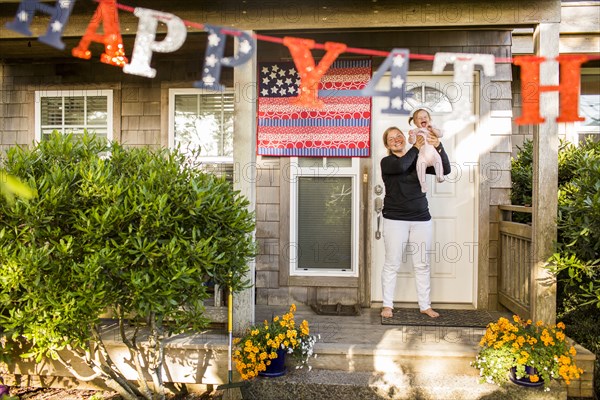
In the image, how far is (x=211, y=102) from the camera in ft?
17.8

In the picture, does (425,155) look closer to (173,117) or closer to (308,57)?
(308,57)

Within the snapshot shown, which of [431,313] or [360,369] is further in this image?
[431,313]

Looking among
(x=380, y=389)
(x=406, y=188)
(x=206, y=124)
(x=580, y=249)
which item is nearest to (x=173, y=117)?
(x=206, y=124)

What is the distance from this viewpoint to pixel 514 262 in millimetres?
4488

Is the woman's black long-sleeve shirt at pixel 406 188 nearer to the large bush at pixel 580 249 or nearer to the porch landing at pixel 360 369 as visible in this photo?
the porch landing at pixel 360 369

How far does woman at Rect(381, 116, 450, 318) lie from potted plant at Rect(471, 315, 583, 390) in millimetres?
1005

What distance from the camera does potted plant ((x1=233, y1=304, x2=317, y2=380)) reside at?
3.53 meters

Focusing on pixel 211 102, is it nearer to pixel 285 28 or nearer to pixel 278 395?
pixel 285 28

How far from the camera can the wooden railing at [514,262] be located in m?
4.17

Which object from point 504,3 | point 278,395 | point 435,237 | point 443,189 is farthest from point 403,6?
point 278,395

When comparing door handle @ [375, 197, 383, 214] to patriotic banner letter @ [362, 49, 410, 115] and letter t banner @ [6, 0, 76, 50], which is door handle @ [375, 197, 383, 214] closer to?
patriotic banner letter @ [362, 49, 410, 115]

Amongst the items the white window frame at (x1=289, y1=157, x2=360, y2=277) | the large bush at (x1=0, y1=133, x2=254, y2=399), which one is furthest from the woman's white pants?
the large bush at (x1=0, y1=133, x2=254, y2=399)

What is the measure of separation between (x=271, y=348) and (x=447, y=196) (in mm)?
2363

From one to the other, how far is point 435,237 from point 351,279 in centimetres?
89
